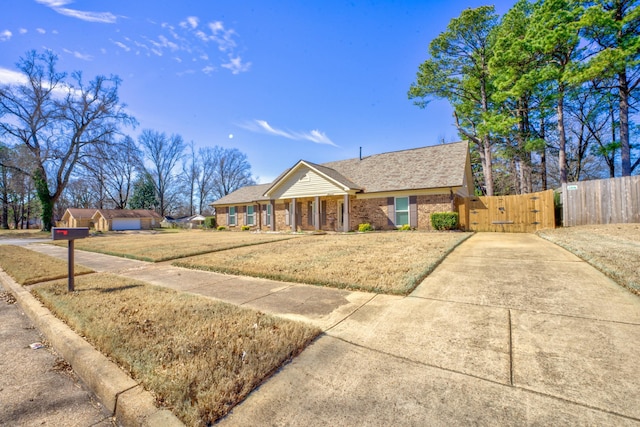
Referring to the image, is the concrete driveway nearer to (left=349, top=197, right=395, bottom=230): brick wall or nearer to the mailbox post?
the mailbox post

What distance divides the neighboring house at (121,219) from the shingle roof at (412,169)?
114ft

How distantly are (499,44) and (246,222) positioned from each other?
A: 21.3m

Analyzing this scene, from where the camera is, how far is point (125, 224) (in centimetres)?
3853

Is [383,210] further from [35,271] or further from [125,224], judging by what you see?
[125,224]

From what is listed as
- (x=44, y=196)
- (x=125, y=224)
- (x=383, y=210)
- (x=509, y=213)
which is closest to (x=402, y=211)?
(x=383, y=210)

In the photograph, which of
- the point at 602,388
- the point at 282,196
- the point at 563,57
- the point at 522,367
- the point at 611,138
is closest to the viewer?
the point at 602,388

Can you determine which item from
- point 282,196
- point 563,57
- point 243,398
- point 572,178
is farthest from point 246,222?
point 572,178

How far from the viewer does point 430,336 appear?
8.90 feet

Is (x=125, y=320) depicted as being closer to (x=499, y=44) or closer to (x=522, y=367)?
(x=522, y=367)

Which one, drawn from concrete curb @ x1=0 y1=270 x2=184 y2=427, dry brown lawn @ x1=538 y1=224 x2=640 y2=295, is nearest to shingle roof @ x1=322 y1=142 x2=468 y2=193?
dry brown lawn @ x1=538 y1=224 x2=640 y2=295

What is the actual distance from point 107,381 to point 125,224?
44775mm

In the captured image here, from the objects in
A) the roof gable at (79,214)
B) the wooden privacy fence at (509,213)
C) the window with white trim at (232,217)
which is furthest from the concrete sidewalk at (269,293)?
the roof gable at (79,214)

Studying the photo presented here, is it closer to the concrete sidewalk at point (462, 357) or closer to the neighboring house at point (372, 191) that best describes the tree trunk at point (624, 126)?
the neighboring house at point (372, 191)

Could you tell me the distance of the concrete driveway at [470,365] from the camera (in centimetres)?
172
